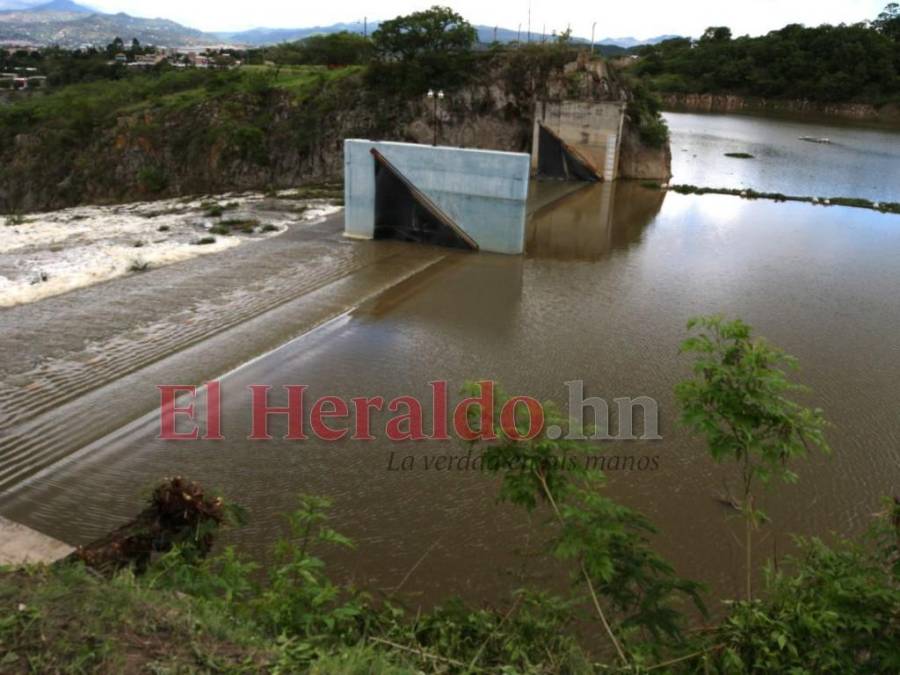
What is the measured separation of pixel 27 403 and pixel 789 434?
24.3 feet

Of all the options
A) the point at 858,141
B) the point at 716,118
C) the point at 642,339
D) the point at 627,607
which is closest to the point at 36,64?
the point at 716,118

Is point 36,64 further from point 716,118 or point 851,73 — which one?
point 851,73

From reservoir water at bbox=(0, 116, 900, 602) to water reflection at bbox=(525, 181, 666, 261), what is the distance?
0.69 ft

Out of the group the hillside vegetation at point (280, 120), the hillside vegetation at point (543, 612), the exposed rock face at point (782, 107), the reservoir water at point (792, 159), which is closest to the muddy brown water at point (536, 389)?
the hillside vegetation at point (543, 612)

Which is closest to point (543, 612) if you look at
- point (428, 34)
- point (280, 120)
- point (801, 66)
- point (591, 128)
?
point (591, 128)

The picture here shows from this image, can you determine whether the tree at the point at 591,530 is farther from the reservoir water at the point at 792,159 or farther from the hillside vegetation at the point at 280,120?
the hillside vegetation at the point at 280,120

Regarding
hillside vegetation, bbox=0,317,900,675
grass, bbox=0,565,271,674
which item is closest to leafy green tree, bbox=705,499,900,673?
hillside vegetation, bbox=0,317,900,675

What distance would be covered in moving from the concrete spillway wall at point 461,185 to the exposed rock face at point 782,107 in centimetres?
4372

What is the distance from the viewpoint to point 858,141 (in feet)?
118

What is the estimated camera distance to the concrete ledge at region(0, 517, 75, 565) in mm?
4809

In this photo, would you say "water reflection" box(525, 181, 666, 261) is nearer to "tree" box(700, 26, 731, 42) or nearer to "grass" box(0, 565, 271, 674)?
"grass" box(0, 565, 271, 674)

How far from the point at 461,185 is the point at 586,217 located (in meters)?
5.88

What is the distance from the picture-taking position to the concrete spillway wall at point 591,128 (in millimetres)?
23797

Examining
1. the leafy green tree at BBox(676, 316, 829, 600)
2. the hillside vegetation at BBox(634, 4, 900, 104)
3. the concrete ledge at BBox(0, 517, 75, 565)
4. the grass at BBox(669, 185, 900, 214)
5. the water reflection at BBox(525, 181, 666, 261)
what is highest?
the hillside vegetation at BBox(634, 4, 900, 104)
